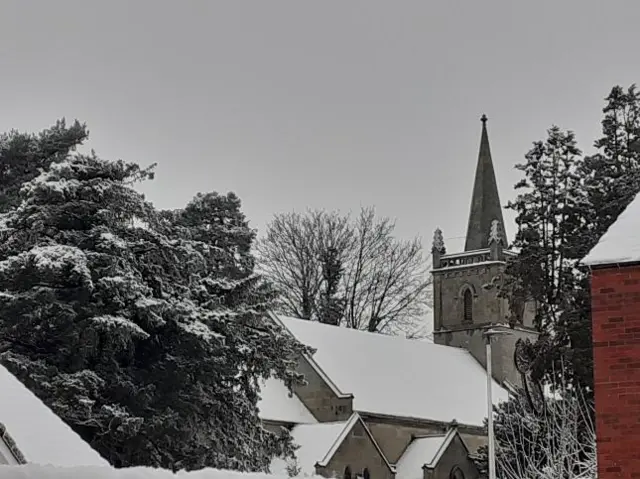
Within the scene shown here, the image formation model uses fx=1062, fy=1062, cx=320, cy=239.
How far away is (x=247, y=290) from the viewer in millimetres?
24781

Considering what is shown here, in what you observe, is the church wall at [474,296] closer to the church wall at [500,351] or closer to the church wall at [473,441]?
the church wall at [500,351]

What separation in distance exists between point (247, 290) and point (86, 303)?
14.3 feet

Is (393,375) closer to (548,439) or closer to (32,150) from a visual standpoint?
(32,150)

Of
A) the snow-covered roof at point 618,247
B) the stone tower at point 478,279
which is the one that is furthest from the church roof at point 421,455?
the snow-covered roof at point 618,247

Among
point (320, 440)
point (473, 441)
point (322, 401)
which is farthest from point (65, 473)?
point (473, 441)

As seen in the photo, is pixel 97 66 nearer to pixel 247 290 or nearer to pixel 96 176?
pixel 96 176

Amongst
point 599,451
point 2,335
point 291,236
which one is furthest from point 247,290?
point 291,236

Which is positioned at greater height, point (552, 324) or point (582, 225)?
point (582, 225)

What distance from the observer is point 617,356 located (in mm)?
10367

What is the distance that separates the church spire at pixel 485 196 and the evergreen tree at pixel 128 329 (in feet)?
101

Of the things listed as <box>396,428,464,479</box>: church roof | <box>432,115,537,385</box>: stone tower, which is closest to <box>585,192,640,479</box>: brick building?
<box>396,428,464,479</box>: church roof

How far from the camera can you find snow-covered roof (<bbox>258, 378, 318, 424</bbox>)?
37.2 m

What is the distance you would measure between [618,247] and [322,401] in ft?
96.3

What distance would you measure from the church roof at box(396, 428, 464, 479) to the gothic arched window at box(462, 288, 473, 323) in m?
13.6
